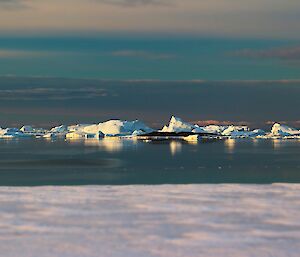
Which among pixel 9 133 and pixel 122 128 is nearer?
pixel 122 128

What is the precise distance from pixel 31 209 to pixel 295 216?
5.59 m

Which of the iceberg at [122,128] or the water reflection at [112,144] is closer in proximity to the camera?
the water reflection at [112,144]

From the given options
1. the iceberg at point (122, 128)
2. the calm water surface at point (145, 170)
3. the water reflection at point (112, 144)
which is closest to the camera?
the calm water surface at point (145, 170)

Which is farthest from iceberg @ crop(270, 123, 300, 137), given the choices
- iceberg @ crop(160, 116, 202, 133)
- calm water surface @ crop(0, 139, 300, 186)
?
calm water surface @ crop(0, 139, 300, 186)

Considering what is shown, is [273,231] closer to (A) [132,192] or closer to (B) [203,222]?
(B) [203,222]

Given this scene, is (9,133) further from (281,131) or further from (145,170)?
(145,170)

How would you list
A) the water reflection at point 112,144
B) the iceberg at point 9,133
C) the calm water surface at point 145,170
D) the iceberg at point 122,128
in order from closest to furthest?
the calm water surface at point 145,170 < the water reflection at point 112,144 < the iceberg at point 122,128 < the iceberg at point 9,133

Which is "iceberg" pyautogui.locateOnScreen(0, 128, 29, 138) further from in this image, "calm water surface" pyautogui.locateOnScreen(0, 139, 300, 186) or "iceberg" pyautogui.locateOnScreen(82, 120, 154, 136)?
"calm water surface" pyautogui.locateOnScreen(0, 139, 300, 186)

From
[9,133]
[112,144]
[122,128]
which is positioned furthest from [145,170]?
[9,133]

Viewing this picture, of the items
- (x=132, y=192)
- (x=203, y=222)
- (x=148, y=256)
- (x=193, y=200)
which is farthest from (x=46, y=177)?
(x=148, y=256)

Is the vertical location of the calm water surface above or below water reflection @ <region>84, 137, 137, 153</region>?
below

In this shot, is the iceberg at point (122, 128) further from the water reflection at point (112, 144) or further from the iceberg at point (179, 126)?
the water reflection at point (112, 144)

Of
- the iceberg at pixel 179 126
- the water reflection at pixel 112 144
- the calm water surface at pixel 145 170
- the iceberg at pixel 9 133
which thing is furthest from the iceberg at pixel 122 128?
the calm water surface at pixel 145 170

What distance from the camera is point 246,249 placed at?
326 inches
